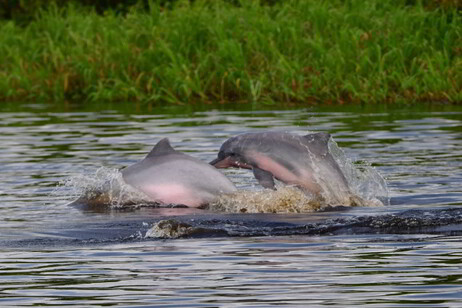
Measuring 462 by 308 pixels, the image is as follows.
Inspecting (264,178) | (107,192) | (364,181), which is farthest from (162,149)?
(364,181)

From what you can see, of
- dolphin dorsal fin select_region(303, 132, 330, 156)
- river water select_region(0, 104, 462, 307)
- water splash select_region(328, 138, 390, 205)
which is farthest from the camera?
water splash select_region(328, 138, 390, 205)

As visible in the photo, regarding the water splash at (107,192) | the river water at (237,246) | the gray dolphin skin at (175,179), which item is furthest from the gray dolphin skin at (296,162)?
the water splash at (107,192)

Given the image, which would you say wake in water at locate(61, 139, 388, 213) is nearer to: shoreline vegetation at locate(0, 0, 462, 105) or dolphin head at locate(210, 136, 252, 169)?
dolphin head at locate(210, 136, 252, 169)

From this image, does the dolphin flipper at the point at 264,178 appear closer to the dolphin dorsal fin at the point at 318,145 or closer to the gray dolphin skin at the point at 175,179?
the gray dolphin skin at the point at 175,179

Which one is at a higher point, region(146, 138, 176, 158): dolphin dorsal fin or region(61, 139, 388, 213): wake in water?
region(146, 138, 176, 158): dolphin dorsal fin

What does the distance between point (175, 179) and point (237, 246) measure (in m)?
2.68

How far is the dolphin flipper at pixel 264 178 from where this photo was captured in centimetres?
1139

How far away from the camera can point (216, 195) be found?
11375mm

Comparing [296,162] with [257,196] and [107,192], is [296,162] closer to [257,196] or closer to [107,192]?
[257,196]

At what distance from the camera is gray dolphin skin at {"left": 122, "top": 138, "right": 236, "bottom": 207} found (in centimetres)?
1146

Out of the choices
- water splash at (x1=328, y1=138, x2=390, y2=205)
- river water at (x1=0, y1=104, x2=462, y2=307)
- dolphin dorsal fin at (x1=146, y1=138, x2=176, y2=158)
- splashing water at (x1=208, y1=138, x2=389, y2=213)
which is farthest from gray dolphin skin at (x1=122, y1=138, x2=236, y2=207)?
water splash at (x1=328, y1=138, x2=390, y2=205)

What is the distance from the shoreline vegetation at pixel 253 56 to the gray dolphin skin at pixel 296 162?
374 inches

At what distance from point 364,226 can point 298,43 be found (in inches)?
523

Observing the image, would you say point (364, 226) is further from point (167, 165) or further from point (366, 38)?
point (366, 38)
